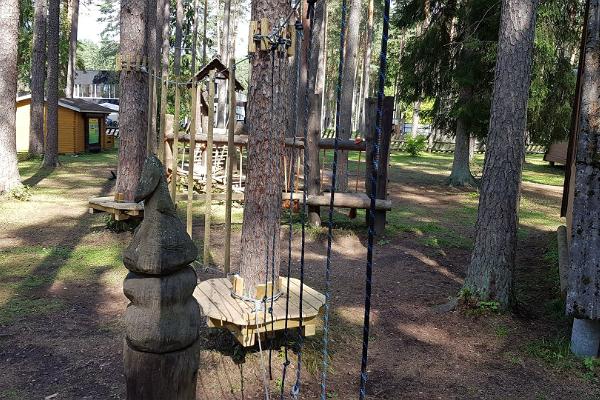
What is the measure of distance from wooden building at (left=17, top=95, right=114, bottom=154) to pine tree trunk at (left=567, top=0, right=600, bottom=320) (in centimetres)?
2378

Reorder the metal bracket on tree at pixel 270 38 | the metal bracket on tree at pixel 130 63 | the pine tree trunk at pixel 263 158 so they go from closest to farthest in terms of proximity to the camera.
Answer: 1. the metal bracket on tree at pixel 270 38
2. the pine tree trunk at pixel 263 158
3. the metal bracket on tree at pixel 130 63

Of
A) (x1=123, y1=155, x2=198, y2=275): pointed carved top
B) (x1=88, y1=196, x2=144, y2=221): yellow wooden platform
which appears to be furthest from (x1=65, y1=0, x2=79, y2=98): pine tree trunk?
(x1=123, y1=155, x2=198, y2=275): pointed carved top

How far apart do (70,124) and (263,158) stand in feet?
75.3

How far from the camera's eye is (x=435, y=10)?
16.9m

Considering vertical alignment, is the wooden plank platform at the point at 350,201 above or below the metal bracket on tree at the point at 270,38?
below

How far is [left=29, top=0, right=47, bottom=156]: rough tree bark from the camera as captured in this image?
19562 millimetres

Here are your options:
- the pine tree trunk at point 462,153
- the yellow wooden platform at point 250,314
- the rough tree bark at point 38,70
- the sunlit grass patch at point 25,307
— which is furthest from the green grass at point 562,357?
the rough tree bark at point 38,70

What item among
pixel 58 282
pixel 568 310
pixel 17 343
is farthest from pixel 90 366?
pixel 568 310

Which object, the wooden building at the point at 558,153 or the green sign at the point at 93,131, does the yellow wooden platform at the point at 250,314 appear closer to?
the wooden building at the point at 558,153

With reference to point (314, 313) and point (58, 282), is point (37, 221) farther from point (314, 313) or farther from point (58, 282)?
point (314, 313)

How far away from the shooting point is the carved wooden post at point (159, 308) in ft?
10.1

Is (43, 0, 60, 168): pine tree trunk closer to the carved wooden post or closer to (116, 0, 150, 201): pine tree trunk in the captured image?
(116, 0, 150, 201): pine tree trunk

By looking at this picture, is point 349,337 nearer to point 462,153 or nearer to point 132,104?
point 132,104

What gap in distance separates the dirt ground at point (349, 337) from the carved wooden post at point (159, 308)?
1212mm
